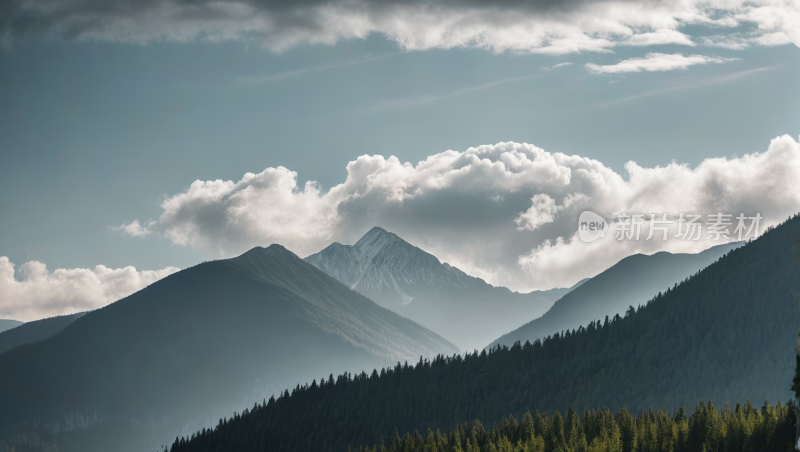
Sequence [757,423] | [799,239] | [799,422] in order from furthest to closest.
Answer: [757,423], [799,239], [799,422]

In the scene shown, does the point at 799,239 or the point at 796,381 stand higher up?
the point at 799,239

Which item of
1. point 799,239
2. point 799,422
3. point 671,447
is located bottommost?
point 671,447

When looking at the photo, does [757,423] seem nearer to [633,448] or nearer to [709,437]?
[709,437]

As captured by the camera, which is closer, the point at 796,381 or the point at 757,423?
the point at 796,381

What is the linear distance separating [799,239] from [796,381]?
58.5 feet

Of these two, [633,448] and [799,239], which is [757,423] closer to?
[633,448]

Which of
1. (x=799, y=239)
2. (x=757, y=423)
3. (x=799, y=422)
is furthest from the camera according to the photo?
(x=757, y=423)

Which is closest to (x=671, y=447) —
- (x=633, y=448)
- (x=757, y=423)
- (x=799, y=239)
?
(x=633, y=448)

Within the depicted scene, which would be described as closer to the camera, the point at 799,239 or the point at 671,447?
the point at 799,239

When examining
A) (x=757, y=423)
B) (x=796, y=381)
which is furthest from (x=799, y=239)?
(x=757, y=423)

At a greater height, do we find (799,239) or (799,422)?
(799,239)

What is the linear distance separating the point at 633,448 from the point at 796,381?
143389mm

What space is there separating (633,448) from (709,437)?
64.8 feet

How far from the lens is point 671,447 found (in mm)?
199125
